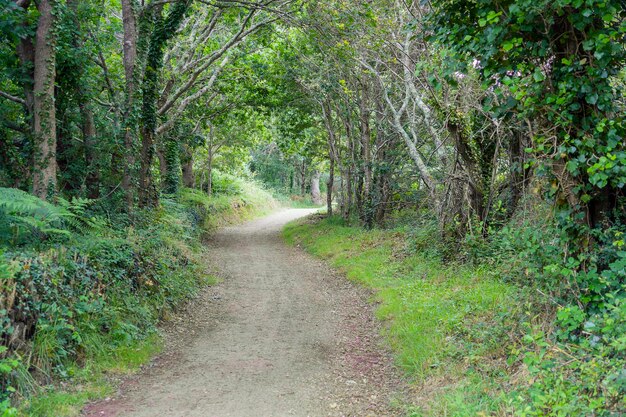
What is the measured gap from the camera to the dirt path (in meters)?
5.79

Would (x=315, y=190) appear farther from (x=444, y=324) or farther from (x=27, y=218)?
(x=27, y=218)

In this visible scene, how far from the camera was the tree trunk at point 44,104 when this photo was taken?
8.18m

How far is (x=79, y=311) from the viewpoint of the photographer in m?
6.46

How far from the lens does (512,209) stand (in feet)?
34.6

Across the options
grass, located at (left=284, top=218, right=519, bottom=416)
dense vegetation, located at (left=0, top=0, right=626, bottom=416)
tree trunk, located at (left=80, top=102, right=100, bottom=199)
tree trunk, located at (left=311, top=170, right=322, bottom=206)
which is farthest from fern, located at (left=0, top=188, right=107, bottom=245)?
→ tree trunk, located at (left=311, top=170, right=322, bottom=206)

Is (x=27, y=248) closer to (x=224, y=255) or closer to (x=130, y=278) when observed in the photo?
(x=130, y=278)

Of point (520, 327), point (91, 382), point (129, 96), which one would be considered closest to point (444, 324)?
point (520, 327)

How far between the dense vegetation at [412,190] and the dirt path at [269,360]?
2.20ft

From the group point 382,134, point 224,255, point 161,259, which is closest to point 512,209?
point 161,259

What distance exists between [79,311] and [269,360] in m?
2.79

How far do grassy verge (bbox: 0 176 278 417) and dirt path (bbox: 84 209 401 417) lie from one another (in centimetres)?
40

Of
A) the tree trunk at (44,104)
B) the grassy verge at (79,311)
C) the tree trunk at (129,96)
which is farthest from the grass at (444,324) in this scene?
the tree trunk at (44,104)

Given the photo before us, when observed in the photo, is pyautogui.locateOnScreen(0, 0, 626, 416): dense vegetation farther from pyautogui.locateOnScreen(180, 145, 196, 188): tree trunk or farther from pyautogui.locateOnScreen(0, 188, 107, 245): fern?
pyautogui.locateOnScreen(180, 145, 196, 188): tree trunk

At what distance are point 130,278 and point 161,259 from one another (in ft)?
4.91
